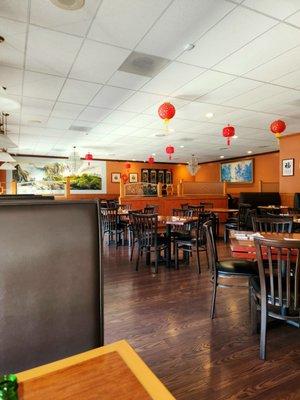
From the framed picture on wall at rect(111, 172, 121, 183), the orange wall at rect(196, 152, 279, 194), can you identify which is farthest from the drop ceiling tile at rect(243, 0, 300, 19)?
the framed picture on wall at rect(111, 172, 121, 183)

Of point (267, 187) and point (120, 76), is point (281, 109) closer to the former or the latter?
point (120, 76)

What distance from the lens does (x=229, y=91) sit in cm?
461

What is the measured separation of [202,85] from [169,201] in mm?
4333

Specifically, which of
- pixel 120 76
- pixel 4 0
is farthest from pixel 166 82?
pixel 4 0

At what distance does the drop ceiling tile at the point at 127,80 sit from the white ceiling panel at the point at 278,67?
5.23ft

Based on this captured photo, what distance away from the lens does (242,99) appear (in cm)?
499

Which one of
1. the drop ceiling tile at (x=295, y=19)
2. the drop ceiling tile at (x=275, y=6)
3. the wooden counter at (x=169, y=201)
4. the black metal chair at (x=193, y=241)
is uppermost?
the drop ceiling tile at (x=275, y=6)

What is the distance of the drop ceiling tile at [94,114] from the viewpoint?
556 centimetres

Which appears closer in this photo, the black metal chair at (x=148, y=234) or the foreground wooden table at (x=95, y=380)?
the foreground wooden table at (x=95, y=380)

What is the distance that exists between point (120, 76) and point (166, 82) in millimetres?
742

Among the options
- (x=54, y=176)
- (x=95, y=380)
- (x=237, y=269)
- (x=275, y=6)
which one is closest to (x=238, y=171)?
(x=54, y=176)

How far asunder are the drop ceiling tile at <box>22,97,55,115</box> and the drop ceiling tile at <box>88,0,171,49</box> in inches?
99.4

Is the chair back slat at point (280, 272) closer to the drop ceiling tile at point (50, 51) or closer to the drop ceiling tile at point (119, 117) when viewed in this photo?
the drop ceiling tile at point (50, 51)

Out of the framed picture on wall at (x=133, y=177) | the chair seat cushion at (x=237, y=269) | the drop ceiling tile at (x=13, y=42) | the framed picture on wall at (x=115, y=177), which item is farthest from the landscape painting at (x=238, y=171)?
the drop ceiling tile at (x=13, y=42)
